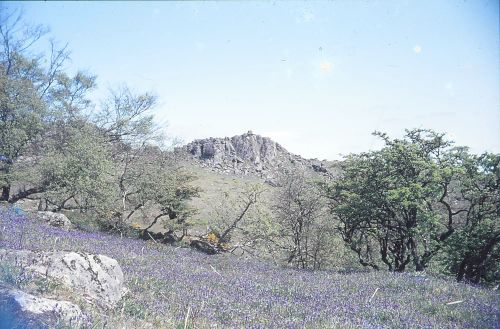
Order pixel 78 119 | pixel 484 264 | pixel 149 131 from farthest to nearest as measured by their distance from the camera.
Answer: pixel 149 131 → pixel 78 119 → pixel 484 264

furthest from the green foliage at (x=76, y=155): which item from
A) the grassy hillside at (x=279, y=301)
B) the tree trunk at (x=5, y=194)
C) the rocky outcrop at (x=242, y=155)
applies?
the rocky outcrop at (x=242, y=155)

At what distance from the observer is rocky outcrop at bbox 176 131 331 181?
8262 centimetres

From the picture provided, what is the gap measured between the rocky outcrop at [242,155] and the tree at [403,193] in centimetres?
6057

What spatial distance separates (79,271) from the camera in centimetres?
576

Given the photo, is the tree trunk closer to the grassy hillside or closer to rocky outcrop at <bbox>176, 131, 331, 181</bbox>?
the grassy hillside

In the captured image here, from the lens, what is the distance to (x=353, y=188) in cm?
Result: 1806

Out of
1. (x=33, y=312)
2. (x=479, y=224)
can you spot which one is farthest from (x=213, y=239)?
(x=33, y=312)

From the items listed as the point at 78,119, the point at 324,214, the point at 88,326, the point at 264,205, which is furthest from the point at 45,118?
the point at 88,326

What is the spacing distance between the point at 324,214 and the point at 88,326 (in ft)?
54.3

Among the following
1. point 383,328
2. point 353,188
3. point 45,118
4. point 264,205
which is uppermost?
point 45,118

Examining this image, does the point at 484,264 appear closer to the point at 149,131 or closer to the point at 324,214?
the point at 324,214

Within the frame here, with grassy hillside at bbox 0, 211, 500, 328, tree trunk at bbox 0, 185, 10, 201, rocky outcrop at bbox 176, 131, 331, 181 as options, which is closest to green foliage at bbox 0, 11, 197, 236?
tree trunk at bbox 0, 185, 10, 201

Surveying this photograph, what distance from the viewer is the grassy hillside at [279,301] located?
5.86 m

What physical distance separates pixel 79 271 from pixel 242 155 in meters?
86.0
